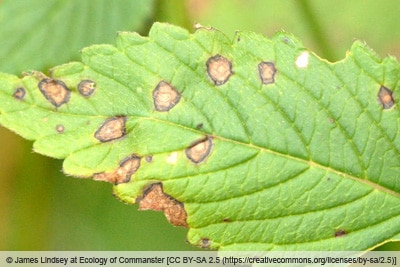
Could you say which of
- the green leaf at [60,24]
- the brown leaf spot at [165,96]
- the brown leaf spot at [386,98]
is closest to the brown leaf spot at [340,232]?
the brown leaf spot at [386,98]

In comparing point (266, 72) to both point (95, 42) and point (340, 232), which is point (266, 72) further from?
point (95, 42)

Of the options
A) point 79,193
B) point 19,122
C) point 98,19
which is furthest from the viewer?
point 79,193

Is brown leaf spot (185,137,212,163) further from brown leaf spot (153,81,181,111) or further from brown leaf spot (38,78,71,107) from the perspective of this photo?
brown leaf spot (38,78,71,107)

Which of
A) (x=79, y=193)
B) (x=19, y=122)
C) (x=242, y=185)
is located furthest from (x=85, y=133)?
(x=79, y=193)

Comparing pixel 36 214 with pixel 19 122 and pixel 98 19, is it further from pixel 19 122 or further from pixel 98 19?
pixel 19 122

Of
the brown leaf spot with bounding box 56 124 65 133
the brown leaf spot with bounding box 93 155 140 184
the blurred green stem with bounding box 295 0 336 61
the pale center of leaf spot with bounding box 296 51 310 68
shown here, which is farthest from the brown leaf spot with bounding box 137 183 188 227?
the blurred green stem with bounding box 295 0 336 61
